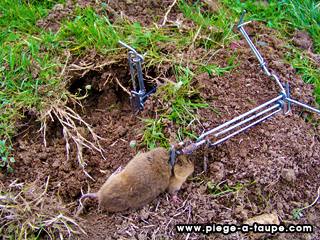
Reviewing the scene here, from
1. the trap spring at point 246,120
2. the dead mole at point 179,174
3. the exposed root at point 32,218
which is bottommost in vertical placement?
the exposed root at point 32,218

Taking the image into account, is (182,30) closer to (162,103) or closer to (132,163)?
(162,103)

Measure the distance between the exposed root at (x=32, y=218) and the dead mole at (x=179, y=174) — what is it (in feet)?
2.28

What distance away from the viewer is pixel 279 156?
7.18 ft

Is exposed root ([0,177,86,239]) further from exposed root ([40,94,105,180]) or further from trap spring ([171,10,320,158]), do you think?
trap spring ([171,10,320,158])

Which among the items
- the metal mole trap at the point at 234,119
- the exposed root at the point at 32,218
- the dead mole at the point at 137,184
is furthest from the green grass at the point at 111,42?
the exposed root at the point at 32,218

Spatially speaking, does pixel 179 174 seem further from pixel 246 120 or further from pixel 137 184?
pixel 246 120

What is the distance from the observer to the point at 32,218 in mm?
1879

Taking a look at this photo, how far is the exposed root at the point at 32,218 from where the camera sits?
185 cm

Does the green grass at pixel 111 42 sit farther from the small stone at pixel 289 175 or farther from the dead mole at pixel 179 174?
the small stone at pixel 289 175

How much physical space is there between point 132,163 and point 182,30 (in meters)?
1.61

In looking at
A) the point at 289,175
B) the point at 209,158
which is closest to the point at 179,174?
the point at 209,158

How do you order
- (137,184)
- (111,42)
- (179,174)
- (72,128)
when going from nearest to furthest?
(137,184), (179,174), (72,128), (111,42)

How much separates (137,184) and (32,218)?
79cm

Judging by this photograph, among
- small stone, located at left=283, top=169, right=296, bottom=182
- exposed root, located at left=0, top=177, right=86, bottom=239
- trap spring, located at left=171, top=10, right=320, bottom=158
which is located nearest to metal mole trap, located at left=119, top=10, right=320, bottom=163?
trap spring, located at left=171, top=10, right=320, bottom=158
